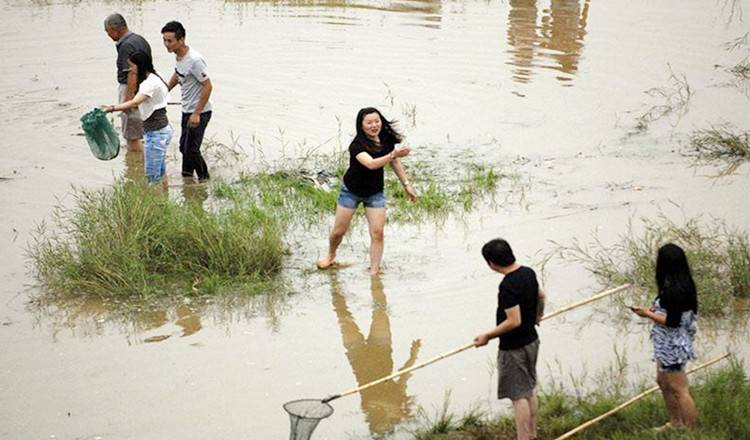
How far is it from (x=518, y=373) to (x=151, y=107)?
5485 mm

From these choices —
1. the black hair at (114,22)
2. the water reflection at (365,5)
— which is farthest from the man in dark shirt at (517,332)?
the water reflection at (365,5)

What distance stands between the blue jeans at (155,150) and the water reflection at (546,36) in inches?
252

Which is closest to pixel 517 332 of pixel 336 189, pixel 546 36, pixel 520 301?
pixel 520 301

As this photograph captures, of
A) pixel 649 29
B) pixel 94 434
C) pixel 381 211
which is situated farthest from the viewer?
pixel 649 29

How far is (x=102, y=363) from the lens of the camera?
6871mm

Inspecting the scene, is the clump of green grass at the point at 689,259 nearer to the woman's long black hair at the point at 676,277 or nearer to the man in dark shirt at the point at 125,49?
the woman's long black hair at the point at 676,277

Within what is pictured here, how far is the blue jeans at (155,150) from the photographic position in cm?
995

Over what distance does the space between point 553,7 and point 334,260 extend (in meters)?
13.1

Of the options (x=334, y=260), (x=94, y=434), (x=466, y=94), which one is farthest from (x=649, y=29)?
(x=94, y=434)

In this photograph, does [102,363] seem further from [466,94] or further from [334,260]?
[466,94]

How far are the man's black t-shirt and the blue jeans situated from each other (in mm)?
5421

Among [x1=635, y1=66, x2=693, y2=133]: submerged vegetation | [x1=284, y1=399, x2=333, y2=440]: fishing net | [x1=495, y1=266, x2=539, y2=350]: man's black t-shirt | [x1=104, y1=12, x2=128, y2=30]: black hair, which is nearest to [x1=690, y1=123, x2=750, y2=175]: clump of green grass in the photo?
[x1=635, y1=66, x2=693, y2=133]: submerged vegetation

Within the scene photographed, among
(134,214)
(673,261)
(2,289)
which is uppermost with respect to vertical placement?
Answer: (673,261)

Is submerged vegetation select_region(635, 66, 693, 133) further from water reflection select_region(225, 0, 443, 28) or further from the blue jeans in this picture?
water reflection select_region(225, 0, 443, 28)
